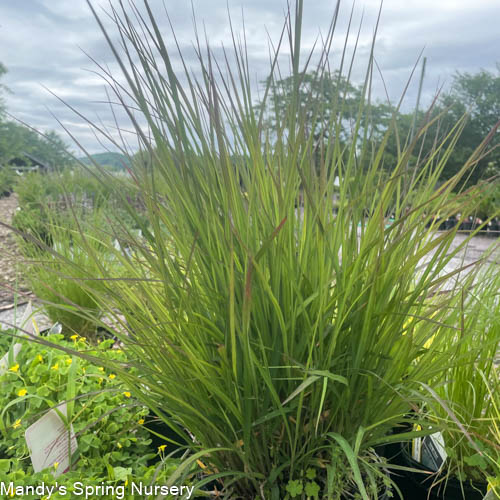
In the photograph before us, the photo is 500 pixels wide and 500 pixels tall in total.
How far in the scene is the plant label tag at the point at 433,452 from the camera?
39.2 inches

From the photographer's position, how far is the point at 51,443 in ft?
3.22

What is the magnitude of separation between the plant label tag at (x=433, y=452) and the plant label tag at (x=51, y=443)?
795mm

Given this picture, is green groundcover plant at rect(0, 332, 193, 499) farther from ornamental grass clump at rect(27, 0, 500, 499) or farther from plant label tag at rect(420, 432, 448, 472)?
plant label tag at rect(420, 432, 448, 472)

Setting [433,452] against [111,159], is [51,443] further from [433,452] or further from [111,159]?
[433,452]

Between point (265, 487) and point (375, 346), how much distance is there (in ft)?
1.07

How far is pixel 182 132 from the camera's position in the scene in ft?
2.38

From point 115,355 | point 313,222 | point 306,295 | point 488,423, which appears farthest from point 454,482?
point 115,355

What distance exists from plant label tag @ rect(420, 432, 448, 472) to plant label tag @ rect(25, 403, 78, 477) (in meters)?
0.79

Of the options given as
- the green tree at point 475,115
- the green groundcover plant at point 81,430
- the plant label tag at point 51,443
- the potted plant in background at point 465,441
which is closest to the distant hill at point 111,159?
the green groundcover plant at point 81,430

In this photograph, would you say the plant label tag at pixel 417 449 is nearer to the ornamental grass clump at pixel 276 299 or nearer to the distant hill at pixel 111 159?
the ornamental grass clump at pixel 276 299

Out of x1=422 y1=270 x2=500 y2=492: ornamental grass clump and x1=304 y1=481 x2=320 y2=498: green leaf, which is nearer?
x1=304 y1=481 x2=320 y2=498: green leaf

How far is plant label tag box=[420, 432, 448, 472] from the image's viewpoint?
100 cm

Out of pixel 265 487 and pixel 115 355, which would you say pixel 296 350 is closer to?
pixel 265 487

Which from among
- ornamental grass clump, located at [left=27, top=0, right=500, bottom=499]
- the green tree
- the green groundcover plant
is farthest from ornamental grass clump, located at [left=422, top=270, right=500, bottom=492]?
the green tree
